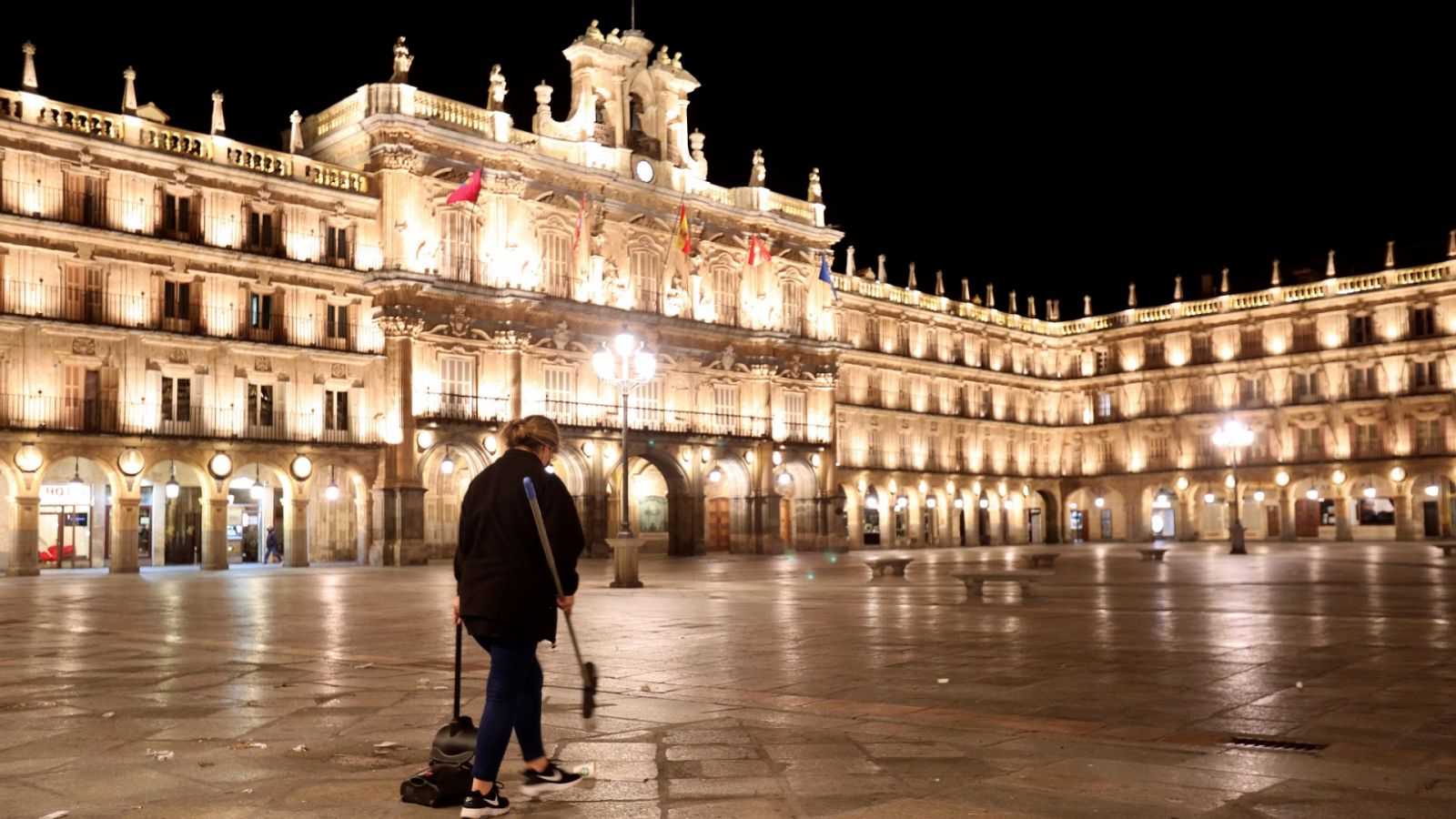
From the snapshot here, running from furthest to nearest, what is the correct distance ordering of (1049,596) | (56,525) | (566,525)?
(56,525), (1049,596), (566,525)

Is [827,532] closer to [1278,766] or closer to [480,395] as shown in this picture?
[480,395]

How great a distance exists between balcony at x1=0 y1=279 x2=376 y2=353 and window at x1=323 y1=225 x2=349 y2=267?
2.07 m

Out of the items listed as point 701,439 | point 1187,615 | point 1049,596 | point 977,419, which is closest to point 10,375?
point 701,439

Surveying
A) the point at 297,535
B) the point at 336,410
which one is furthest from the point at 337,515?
the point at 336,410

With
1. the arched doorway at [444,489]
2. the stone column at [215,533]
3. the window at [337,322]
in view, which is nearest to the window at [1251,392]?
the arched doorway at [444,489]

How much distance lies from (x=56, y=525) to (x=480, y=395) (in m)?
13.9

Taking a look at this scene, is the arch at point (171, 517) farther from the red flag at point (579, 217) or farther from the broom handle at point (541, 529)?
the broom handle at point (541, 529)

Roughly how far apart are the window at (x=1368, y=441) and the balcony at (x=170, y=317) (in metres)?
51.9

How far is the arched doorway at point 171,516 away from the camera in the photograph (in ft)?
137

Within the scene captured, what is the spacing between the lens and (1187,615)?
1633 centimetres

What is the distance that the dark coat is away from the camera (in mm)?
6227

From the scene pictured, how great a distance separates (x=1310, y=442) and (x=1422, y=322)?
328 inches

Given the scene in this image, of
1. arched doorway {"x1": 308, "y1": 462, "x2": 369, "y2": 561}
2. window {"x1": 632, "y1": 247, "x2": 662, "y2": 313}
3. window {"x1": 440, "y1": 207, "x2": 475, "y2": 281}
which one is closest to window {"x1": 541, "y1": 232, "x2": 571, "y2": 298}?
window {"x1": 440, "y1": 207, "x2": 475, "y2": 281}

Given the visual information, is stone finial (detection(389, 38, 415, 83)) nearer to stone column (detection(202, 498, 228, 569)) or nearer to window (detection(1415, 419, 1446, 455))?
stone column (detection(202, 498, 228, 569))
